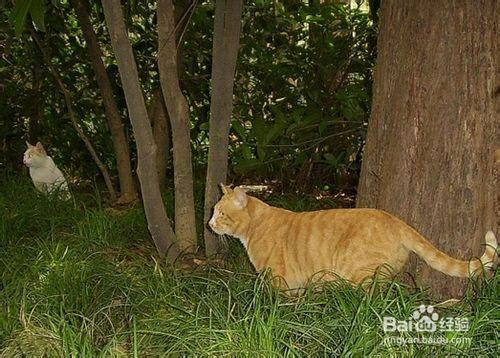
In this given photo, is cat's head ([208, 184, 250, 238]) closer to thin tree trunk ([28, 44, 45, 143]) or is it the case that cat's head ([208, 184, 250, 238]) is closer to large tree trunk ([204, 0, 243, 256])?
large tree trunk ([204, 0, 243, 256])

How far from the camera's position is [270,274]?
128 inches

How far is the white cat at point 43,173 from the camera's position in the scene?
5902 mm

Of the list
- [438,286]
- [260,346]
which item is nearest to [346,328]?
[260,346]

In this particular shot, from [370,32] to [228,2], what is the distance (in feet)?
6.66

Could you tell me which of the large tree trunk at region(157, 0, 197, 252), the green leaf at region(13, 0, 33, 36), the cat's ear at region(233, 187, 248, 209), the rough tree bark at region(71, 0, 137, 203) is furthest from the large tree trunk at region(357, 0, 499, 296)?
the rough tree bark at region(71, 0, 137, 203)

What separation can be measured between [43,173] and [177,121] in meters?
2.68

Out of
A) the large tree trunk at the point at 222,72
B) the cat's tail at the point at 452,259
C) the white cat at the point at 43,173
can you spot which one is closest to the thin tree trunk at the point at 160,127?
the white cat at the point at 43,173

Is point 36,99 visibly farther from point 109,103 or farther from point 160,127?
point 160,127

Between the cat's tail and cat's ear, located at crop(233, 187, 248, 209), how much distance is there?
105 centimetres

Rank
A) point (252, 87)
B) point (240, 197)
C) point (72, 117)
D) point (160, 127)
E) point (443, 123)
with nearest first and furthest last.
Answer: point (443, 123) → point (240, 197) → point (160, 127) → point (72, 117) → point (252, 87)

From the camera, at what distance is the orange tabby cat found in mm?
2934

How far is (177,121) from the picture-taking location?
12.7 ft

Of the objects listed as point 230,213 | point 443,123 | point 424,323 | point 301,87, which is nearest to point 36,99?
point 301,87

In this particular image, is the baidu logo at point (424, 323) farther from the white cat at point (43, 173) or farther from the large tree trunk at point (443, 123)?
the white cat at point (43, 173)
